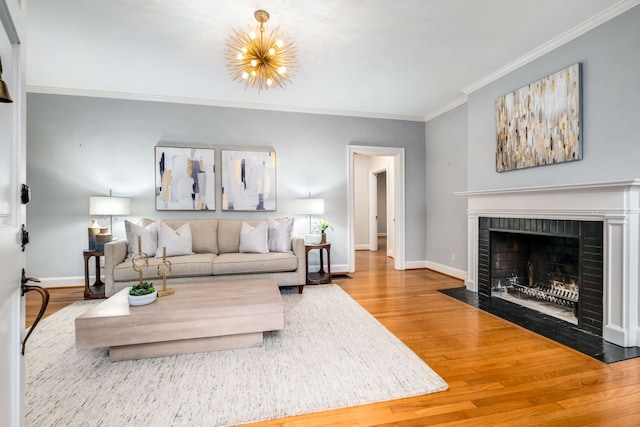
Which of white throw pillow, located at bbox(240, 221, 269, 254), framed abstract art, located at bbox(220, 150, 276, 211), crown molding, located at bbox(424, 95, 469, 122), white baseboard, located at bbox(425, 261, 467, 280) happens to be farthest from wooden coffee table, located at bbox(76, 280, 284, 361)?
crown molding, located at bbox(424, 95, 469, 122)

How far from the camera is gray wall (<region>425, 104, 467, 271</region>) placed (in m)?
4.31

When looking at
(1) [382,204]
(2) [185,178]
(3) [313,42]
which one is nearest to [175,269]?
(2) [185,178]

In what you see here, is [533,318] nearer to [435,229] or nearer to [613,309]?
[613,309]

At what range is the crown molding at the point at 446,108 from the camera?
4.23 meters

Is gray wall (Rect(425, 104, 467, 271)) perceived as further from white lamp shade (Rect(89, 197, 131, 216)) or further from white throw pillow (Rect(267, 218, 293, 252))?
white lamp shade (Rect(89, 197, 131, 216))

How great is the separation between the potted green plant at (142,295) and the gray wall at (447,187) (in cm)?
395

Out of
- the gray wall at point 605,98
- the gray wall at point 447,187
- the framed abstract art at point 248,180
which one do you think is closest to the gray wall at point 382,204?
the gray wall at point 447,187

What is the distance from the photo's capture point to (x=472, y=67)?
11.0ft

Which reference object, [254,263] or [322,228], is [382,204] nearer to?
[322,228]

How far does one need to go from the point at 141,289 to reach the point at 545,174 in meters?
3.85

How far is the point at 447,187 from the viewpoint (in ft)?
15.2

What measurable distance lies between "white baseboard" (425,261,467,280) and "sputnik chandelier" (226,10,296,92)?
11.9 ft

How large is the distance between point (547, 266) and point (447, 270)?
1.47 meters

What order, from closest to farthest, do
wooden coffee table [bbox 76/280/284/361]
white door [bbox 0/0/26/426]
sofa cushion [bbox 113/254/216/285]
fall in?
white door [bbox 0/0/26/426] → wooden coffee table [bbox 76/280/284/361] → sofa cushion [bbox 113/254/216/285]
